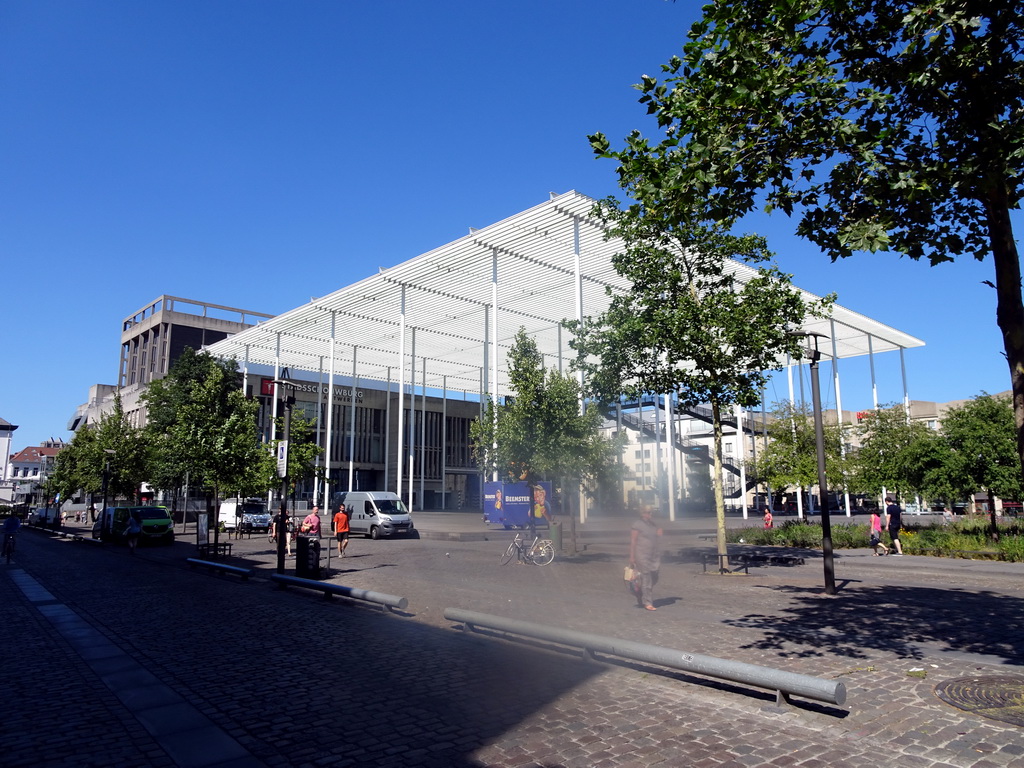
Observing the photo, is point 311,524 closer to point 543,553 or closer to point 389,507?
point 543,553

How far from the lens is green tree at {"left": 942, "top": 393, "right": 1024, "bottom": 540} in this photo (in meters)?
23.5

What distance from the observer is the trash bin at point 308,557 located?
15.6 m

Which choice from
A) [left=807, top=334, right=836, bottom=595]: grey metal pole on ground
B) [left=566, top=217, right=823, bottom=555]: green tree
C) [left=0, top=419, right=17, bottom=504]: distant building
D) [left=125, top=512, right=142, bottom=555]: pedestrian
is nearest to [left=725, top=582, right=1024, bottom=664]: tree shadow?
[left=807, top=334, right=836, bottom=595]: grey metal pole on ground

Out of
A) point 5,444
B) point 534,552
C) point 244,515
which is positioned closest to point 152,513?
point 244,515

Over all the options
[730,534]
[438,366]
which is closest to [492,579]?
[730,534]

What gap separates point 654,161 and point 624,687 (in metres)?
5.13

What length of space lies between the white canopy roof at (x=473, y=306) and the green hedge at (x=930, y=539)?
449 inches

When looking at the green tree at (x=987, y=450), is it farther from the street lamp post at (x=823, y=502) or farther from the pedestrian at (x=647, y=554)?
the pedestrian at (x=647, y=554)

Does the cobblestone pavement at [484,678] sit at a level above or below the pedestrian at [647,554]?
below

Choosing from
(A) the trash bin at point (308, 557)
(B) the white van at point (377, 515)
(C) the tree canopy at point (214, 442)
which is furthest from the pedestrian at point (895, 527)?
(C) the tree canopy at point (214, 442)

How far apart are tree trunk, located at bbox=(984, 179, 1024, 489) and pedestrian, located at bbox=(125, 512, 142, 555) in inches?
1067

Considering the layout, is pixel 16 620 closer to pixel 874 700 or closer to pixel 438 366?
pixel 874 700

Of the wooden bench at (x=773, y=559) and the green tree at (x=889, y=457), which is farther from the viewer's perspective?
the green tree at (x=889, y=457)

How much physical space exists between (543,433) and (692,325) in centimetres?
710
